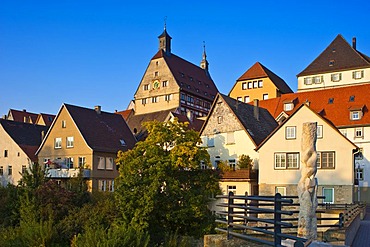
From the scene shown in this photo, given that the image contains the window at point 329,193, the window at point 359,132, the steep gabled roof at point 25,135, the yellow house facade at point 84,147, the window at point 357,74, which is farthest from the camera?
the window at point 357,74

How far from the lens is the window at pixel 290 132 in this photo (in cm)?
3481

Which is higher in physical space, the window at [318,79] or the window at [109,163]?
the window at [318,79]

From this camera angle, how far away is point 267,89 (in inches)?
2633

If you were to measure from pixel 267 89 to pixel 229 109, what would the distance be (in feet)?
92.7

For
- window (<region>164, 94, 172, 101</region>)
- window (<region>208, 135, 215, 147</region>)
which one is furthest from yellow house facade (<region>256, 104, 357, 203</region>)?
window (<region>164, 94, 172, 101</region>)

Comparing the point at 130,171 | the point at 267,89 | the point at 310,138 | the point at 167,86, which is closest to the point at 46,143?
the point at 130,171

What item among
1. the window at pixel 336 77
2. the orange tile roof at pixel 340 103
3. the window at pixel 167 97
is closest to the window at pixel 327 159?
the orange tile roof at pixel 340 103

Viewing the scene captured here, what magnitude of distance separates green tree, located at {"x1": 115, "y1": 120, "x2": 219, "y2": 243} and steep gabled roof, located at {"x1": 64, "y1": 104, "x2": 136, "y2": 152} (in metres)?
13.9

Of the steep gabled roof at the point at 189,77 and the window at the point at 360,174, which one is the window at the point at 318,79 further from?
the window at the point at 360,174

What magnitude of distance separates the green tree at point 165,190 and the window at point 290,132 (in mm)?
7825

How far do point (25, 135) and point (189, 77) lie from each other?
32.3 meters

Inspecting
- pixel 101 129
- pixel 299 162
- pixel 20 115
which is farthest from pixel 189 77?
pixel 299 162

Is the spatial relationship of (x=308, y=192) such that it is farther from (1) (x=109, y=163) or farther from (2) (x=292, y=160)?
(1) (x=109, y=163)

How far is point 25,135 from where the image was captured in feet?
172
